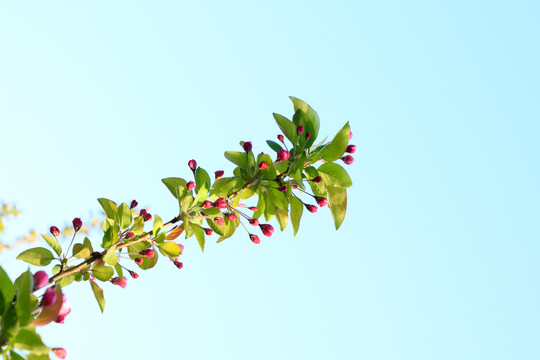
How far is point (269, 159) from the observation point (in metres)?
2.12

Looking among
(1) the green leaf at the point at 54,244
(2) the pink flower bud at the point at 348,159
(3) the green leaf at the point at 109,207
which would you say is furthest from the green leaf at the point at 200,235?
(2) the pink flower bud at the point at 348,159

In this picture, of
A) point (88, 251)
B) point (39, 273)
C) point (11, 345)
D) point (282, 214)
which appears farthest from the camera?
point (282, 214)

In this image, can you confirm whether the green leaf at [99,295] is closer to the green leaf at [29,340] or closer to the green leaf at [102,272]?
the green leaf at [102,272]

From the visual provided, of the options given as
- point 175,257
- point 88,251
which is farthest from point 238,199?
point 88,251

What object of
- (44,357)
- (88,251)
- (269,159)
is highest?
(269,159)

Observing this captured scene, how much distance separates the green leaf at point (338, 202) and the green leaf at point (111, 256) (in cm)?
100

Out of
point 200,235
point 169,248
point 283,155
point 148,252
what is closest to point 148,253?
point 148,252

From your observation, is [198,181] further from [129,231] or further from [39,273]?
[39,273]

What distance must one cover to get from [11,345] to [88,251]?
0.73 m

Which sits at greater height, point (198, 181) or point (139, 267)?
point (198, 181)

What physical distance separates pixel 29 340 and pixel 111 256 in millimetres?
706

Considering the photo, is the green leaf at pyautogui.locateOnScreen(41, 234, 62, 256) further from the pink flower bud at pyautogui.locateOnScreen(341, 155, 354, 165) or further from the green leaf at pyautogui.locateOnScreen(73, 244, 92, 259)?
the pink flower bud at pyautogui.locateOnScreen(341, 155, 354, 165)

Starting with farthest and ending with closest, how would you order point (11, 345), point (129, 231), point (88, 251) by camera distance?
point (129, 231) → point (88, 251) → point (11, 345)

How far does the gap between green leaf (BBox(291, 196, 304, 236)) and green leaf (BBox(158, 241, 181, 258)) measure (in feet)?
1.85
